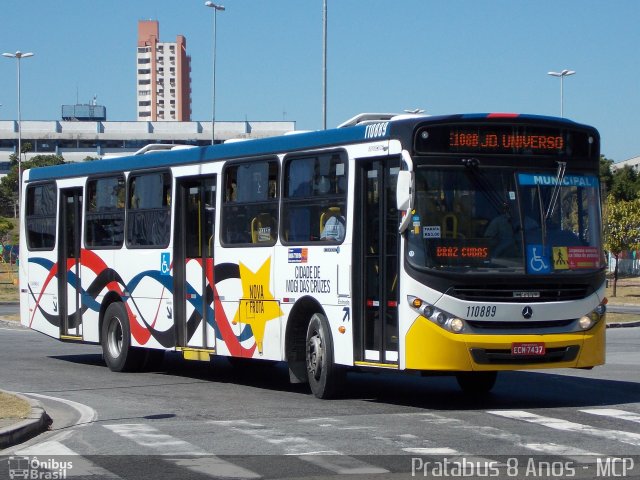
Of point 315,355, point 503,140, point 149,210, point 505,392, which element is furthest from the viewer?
point 149,210

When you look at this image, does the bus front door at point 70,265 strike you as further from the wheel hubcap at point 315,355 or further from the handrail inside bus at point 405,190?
the handrail inside bus at point 405,190

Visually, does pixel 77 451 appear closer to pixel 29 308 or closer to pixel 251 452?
pixel 251 452

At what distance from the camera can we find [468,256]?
43.6ft

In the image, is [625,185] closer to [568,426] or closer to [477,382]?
[477,382]

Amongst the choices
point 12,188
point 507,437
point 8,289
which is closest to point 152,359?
point 507,437

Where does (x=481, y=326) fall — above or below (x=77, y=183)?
below

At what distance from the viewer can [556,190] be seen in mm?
13797

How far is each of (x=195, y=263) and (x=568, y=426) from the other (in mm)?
7250

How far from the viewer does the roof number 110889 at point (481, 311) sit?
13.2 metres

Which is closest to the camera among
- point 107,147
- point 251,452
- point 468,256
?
point 251,452

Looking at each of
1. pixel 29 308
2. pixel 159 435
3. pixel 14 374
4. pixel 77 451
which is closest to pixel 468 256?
pixel 159 435

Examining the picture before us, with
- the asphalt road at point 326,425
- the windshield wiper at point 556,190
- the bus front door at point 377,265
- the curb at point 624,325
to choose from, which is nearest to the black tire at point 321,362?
the asphalt road at point 326,425

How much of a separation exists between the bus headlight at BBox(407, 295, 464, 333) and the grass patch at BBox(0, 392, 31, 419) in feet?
13.6

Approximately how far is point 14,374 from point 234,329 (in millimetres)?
3966
